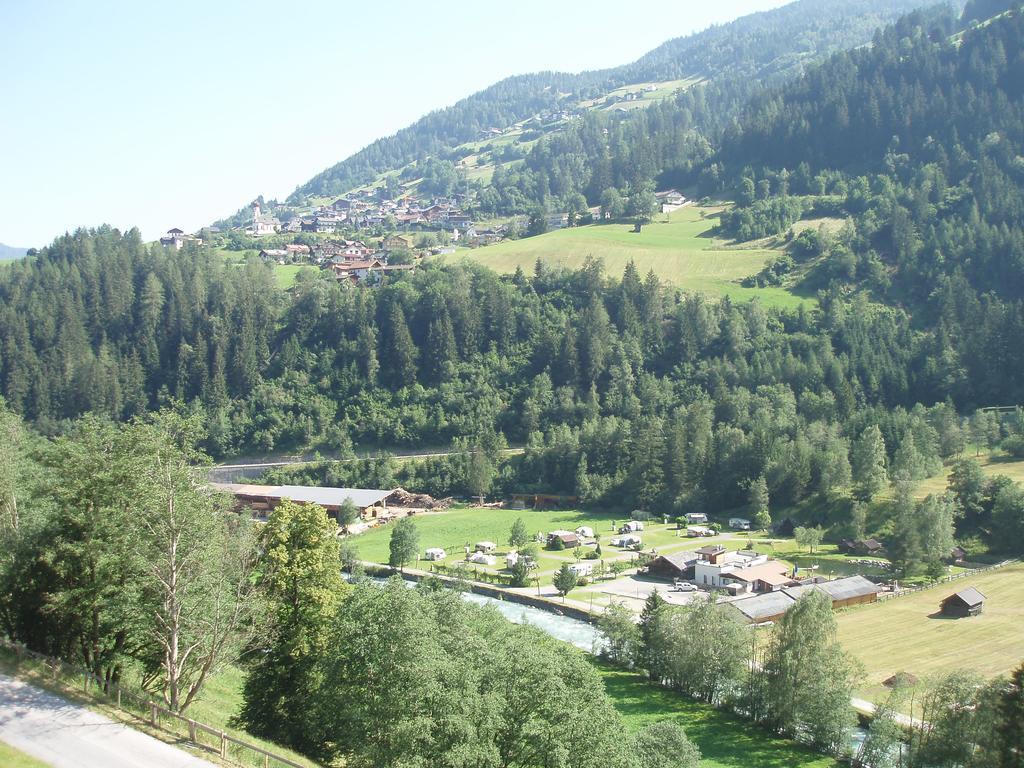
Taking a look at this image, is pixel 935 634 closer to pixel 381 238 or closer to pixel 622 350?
pixel 622 350

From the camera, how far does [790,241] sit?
10000 centimetres

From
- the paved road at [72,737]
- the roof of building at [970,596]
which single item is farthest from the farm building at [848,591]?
the paved road at [72,737]

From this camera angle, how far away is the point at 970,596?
39.2m

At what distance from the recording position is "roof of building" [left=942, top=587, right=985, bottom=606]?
127 feet

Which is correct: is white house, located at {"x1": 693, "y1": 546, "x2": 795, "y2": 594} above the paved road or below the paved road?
below

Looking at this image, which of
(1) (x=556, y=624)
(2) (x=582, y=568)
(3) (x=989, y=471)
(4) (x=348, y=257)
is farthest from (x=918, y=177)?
(1) (x=556, y=624)

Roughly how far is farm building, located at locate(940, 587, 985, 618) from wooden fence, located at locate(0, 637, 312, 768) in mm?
31946

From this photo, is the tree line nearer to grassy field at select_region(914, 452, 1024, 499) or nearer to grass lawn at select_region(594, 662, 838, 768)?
grass lawn at select_region(594, 662, 838, 768)

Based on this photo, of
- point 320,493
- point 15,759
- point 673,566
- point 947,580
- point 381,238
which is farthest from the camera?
point 381,238

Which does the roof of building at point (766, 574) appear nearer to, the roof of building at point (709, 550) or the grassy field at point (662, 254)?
the roof of building at point (709, 550)

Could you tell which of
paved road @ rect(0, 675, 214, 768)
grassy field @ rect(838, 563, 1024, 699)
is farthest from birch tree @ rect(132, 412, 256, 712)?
grassy field @ rect(838, 563, 1024, 699)

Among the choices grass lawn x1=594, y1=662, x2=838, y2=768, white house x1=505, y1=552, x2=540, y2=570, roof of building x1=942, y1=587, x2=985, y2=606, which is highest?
grass lawn x1=594, y1=662, x2=838, y2=768

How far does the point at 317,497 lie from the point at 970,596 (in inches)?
1821

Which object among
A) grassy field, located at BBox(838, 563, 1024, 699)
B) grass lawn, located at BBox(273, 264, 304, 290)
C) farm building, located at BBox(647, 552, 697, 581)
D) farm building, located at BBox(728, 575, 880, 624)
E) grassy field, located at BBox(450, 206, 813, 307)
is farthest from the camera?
grass lawn, located at BBox(273, 264, 304, 290)
